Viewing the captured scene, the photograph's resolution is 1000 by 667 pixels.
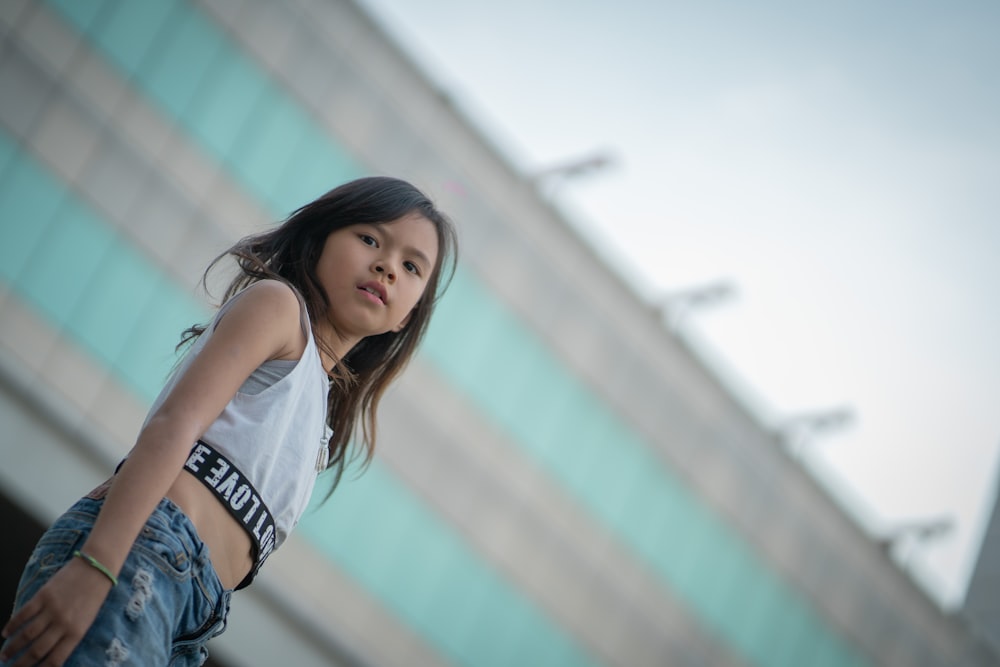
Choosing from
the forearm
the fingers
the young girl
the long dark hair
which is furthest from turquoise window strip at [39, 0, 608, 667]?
the fingers

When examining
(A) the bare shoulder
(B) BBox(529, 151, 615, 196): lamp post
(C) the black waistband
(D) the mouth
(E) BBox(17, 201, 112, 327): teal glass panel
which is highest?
(B) BBox(529, 151, 615, 196): lamp post

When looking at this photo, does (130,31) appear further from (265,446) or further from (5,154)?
(265,446)

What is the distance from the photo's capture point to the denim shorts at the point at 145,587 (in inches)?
70.9

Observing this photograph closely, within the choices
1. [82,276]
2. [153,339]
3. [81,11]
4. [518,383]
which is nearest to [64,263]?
[82,276]

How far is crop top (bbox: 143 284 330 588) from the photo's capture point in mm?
2074

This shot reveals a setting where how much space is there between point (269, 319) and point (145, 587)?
58 centimetres

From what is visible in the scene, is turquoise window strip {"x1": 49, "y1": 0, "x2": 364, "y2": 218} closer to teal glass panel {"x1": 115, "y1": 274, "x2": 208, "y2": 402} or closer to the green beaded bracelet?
teal glass panel {"x1": 115, "y1": 274, "x2": 208, "y2": 402}

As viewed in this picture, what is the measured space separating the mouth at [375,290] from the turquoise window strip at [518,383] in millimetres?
12210

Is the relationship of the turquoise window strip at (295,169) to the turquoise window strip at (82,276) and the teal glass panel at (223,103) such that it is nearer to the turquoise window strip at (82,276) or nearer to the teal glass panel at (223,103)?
the teal glass panel at (223,103)

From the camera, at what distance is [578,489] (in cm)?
1702

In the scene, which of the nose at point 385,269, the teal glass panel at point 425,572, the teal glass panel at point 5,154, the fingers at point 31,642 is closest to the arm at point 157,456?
the fingers at point 31,642

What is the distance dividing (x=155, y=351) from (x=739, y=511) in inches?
445

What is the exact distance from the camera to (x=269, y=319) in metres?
2.11

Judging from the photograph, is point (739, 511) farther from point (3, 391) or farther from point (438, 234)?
point (438, 234)
